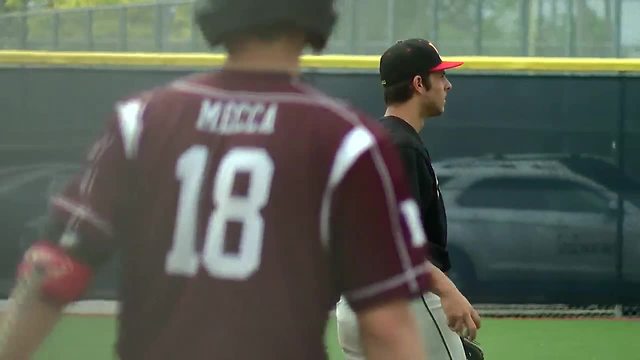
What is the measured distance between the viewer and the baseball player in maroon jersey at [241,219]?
1693 mm

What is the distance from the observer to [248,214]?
1.70 metres

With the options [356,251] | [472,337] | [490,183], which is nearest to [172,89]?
[356,251]

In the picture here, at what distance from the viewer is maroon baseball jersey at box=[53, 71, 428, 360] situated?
5.54ft

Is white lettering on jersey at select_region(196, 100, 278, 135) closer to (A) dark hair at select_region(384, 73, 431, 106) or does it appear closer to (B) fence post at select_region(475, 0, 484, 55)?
(A) dark hair at select_region(384, 73, 431, 106)

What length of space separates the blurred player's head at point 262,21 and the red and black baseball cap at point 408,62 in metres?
1.94

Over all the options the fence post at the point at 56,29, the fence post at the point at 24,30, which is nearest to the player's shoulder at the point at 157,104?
the fence post at the point at 24,30

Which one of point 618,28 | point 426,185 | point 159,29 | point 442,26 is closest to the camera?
point 426,185

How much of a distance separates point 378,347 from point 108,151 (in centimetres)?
49

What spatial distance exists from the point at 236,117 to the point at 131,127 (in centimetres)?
16

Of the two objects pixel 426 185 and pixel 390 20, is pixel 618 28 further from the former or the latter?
pixel 426 185

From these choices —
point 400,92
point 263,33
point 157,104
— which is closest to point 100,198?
point 157,104

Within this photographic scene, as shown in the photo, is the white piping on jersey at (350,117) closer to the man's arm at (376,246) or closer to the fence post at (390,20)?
the man's arm at (376,246)

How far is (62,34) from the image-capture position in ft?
42.2

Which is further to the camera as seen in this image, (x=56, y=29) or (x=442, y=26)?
(x=442, y=26)
